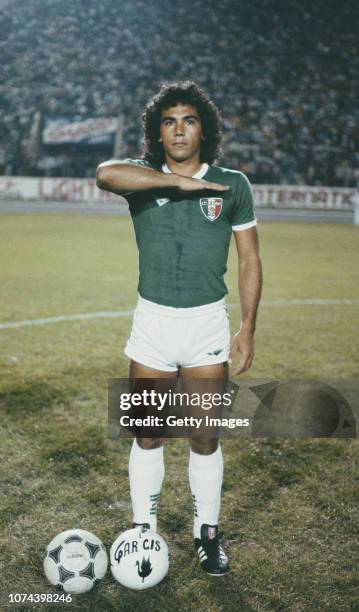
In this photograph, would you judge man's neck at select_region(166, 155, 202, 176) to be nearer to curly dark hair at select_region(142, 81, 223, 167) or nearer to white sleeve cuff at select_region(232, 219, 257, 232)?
curly dark hair at select_region(142, 81, 223, 167)

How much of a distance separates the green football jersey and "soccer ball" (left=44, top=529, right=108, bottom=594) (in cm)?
111

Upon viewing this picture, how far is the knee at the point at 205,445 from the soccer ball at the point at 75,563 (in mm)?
610

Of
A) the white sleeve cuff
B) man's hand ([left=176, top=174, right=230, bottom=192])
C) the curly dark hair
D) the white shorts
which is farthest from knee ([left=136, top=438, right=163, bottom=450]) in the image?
the curly dark hair

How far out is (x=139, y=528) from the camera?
9.02 ft

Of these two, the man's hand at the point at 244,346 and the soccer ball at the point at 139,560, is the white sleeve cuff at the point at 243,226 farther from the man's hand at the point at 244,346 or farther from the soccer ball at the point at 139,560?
the soccer ball at the point at 139,560

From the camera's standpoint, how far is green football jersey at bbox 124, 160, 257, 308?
270 cm

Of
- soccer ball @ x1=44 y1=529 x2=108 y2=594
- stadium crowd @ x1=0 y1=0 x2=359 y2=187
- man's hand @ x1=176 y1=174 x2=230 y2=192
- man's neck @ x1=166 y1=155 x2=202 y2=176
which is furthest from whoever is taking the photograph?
stadium crowd @ x1=0 y1=0 x2=359 y2=187

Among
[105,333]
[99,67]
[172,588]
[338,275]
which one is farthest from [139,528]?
[99,67]

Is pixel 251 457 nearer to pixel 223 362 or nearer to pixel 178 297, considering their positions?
pixel 223 362

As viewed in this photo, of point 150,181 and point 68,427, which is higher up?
point 150,181

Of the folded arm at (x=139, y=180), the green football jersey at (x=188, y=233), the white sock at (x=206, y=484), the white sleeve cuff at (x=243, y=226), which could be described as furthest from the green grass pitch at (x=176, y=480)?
the folded arm at (x=139, y=180)

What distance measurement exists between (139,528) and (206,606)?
1.39 feet

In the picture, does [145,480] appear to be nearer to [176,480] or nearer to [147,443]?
[147,443]

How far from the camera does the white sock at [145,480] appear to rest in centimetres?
286
